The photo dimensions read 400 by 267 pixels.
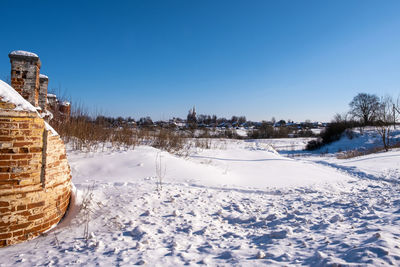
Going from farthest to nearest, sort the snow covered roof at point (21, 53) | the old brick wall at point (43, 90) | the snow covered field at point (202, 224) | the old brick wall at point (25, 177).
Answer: the old brick wall at point (43, 90)
the snow covered roof at point (21, 53)
the old brick wall at point (25, 177)
the snow covered field at point (202, 224)

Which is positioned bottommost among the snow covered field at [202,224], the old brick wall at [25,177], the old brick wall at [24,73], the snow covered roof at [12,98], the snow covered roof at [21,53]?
the snow covered field at [202,224]

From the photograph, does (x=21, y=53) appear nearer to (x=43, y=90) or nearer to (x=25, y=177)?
(x=43, y=90)

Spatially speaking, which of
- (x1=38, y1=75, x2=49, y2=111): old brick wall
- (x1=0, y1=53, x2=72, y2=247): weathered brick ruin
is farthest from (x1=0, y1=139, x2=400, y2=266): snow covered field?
(x1=38, y1=75, x2=49, y2=111): old brick wall

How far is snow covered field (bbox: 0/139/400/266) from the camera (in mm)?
2201

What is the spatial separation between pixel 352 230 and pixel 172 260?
2.22m

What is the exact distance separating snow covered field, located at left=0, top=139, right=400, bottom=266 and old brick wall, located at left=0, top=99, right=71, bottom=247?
203mm

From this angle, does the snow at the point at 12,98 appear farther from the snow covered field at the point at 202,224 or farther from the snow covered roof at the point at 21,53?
the snow covered roof at the point at 21,53

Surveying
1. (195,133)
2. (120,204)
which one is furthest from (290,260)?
(195,133)

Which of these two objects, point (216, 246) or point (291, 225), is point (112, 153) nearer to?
point (216, 246)

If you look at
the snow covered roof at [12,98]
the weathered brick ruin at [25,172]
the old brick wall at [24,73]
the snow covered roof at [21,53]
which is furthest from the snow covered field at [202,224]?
the snow covered roof at [21,53]

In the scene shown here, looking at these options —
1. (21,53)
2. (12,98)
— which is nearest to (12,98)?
(12,98)

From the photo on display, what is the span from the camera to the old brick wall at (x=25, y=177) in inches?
99.7

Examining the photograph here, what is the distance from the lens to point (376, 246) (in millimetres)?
1992

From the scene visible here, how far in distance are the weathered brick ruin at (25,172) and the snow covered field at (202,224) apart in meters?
0.20
